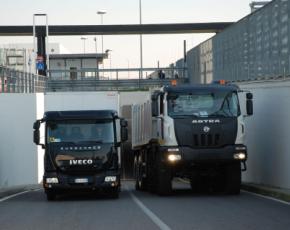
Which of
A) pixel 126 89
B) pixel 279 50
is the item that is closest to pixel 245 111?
pixel 279 50

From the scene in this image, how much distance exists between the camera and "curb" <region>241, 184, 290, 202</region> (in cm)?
2109

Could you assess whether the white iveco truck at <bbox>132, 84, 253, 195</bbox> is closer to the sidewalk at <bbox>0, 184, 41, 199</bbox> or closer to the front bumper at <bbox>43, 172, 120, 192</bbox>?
the front bumper at <bbox>43, 172, 120, 192</bbox>

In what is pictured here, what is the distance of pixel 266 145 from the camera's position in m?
27.1

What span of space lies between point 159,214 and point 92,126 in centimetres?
726

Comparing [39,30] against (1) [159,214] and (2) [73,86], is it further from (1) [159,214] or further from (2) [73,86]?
(1) [159,214]

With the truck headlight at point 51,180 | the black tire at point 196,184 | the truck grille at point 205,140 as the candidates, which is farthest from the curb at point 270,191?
the truck headlight at point 51,180

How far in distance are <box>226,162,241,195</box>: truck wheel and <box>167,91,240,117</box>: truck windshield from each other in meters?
1.73

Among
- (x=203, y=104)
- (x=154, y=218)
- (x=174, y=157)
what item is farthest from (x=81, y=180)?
(x=154, y=218)

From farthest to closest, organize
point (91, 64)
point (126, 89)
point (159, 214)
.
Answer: point (91, 64)
point (126, 89)
point (159, 214)

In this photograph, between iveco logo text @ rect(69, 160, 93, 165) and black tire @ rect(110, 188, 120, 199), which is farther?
black tire @ rect(110, 188, 120, 199)

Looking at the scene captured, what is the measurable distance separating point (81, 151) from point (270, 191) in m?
5.66

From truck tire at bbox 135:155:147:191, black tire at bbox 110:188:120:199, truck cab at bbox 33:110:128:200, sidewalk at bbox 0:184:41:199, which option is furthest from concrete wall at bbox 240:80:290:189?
sidewalk at bbox 0:184:41:199

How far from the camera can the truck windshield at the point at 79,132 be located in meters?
23.9

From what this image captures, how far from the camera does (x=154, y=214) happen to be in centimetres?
1723
